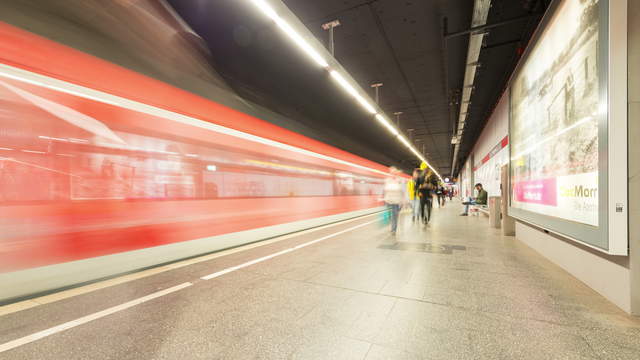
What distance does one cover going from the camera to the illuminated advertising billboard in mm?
2146

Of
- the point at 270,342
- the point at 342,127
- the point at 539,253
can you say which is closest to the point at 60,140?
the point at 270,342

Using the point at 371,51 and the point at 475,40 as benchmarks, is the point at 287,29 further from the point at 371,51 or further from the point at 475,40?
the point at 475,40

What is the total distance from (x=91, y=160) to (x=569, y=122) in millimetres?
5548

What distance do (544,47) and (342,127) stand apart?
10.6 metres

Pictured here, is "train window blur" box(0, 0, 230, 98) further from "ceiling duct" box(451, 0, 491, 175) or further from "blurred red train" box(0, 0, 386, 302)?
"ceiling duct" box(451, 0, 491, 175)

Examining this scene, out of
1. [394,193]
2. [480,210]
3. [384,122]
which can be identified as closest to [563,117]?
[394,193]

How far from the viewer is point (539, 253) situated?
3.97 m

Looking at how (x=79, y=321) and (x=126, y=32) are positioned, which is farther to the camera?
(x=126, y=32)

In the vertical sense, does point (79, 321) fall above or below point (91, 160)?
below

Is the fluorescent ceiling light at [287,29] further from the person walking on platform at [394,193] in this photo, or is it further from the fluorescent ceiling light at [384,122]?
the fluorescent ceiling light at [384,122]

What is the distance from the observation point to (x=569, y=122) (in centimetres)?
275

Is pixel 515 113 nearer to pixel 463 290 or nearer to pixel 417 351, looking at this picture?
pixel 463 290

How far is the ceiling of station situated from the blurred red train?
4.57 feet

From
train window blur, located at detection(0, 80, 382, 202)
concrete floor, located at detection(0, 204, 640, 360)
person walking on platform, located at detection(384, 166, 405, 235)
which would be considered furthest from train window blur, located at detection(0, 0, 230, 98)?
person walking on platform, located at detection(384, 166, 405, 235)
